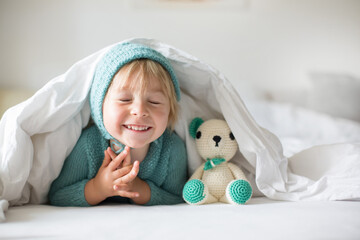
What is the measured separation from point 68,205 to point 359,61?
9.10 ft

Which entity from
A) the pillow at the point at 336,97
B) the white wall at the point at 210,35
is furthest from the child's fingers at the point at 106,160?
the pillow at the point at 336,97

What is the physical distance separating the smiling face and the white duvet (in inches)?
5.0

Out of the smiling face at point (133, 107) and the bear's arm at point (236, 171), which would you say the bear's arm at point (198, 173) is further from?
the smiling face at point (133, 107)

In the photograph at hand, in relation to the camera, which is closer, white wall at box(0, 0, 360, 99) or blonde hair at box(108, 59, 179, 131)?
blonde hair at box(108, 59, 179, 131)

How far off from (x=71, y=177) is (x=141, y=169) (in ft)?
0.64

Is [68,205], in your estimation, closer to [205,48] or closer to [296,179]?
[296,179]

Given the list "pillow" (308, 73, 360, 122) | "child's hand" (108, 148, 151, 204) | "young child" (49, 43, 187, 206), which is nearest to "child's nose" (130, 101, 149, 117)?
"young child" (49, 43, 187, 206)

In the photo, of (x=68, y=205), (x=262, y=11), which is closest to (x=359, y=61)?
(x=262, y=11)

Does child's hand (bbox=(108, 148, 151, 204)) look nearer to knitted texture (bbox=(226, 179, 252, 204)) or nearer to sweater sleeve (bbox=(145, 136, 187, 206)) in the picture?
sweater sleeve (bbox=(145, 136, 187, 206))

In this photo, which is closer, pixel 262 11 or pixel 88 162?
pixel 88 162

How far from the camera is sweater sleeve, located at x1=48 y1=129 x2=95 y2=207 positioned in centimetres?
99

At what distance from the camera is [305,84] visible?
291cm

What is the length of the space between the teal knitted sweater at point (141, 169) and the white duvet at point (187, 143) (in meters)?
0.03

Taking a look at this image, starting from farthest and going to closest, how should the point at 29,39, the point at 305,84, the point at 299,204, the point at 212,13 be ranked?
the point at 305,84 → the point at 212,13 → the point at 29,39 → the point at 299,204
